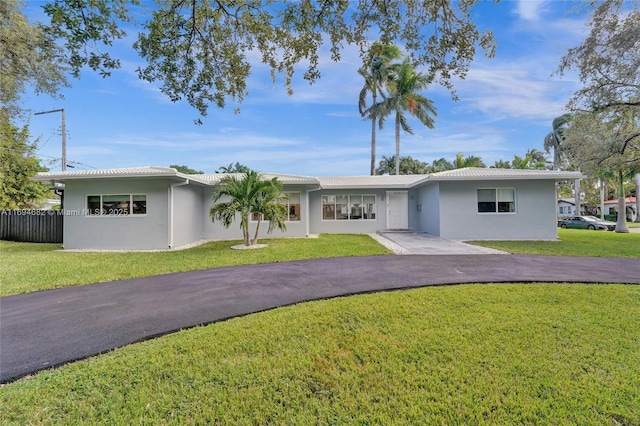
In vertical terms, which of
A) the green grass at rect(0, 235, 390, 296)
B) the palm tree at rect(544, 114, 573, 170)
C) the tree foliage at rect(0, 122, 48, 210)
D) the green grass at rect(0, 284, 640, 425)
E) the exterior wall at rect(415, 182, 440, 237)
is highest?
the palm tree at rect(544, 114, 573, 170)

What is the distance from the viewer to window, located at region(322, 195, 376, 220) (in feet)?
56.8

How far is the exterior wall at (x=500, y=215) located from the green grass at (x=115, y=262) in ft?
16.2

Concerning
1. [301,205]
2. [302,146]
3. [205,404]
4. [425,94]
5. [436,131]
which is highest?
[425,94]

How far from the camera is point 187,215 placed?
1334cm

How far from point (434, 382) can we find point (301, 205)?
12.9m

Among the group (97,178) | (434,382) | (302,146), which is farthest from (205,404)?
(302,146)

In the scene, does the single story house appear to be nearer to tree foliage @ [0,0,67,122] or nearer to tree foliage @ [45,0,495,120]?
tree foliage @ [0,0,67,122]

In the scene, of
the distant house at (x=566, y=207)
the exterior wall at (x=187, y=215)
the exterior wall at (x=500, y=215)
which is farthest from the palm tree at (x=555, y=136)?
the exterior wall at (x=187, y=215)

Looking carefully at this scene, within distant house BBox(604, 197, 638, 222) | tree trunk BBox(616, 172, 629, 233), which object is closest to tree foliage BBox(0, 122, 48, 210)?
tree trunk BBox(616, 172, 629, 233)

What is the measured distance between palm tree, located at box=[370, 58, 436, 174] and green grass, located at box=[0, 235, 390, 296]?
16.1 metres

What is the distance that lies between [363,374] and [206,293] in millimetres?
3766

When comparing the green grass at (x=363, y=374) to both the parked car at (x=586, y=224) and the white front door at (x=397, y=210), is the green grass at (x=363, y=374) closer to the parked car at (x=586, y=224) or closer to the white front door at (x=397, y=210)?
the white front door at (x=397, y=210)

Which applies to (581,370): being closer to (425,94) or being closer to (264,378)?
(264,378)

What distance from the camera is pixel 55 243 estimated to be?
1368cm
